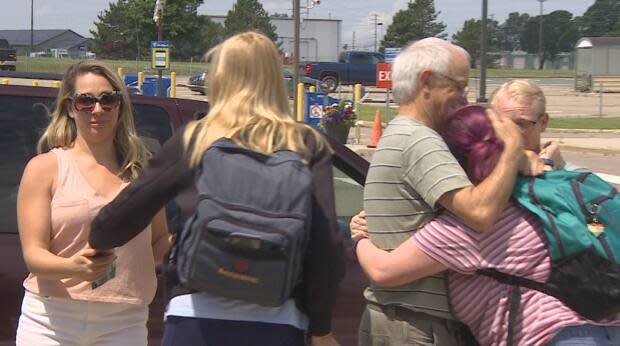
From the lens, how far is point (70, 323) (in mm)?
2803

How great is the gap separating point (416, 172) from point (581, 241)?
0.49m

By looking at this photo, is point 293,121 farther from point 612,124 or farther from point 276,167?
point 612,124

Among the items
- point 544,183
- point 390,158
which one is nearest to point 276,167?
point 390,158

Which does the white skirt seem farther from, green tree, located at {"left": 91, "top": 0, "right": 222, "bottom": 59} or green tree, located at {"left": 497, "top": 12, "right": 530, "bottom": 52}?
green tree, located at {"left": 497, "top": 12, "right": 530, "bottom": 52}

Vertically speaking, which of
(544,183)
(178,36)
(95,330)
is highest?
(178,36)

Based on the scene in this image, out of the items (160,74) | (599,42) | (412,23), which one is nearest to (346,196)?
(160,74)

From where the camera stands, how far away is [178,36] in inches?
2515

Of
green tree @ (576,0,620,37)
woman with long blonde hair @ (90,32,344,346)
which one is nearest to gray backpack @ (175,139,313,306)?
woman with long blonde hair @ (90,32,344,346)

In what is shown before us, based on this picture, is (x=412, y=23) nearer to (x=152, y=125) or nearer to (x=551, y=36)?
(x=551, y=36)

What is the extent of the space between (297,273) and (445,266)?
0.50 meters

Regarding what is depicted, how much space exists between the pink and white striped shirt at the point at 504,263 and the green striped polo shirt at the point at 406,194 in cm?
7

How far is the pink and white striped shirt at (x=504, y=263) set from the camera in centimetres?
236

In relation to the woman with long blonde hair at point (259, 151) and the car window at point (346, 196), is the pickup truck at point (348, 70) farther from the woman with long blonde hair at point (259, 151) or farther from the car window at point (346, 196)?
the woman with long blonde hair at point (259, 151)

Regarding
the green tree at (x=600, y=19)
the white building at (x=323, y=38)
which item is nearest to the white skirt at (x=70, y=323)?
the white building at (x=323, y=38)
